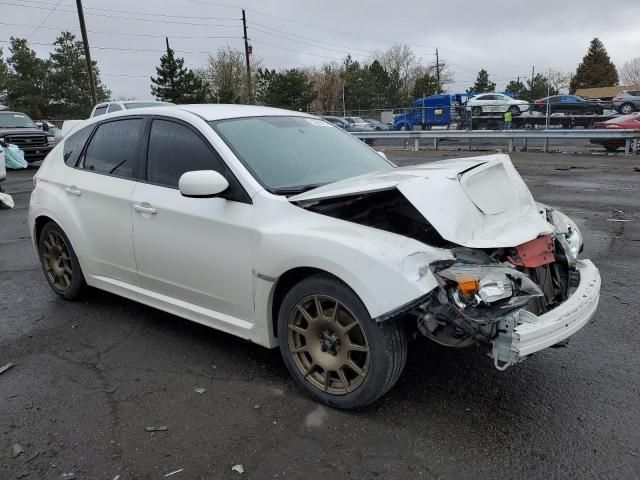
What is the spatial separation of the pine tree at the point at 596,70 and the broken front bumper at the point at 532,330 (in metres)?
75.8

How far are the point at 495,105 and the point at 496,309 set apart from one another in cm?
2751

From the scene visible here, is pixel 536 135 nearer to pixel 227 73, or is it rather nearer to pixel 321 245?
pixel 321 245

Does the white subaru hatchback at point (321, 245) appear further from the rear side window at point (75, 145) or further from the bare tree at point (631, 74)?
the bare tree at point (631, 74)

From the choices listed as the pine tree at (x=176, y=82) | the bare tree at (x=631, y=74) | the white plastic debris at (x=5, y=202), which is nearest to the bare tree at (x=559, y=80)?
the bare tree at (x=631, y=74)

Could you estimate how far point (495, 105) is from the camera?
91.9 feet

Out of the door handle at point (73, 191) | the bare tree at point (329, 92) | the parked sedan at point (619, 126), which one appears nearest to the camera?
the door handle at point (73, 191)

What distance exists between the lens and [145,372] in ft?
12.0

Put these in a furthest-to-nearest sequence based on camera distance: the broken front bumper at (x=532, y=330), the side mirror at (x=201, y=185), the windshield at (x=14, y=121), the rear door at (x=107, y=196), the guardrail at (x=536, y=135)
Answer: the windshield at (x=14, y=121) → the guardrail at (x=536, y=135) → the rear door at (x=107, y=196) → the side mirror at (x=201, y=185) → the broken front bumper at (x=532, y=330)

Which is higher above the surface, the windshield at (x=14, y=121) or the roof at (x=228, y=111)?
the windshield at (x=14, y=121)

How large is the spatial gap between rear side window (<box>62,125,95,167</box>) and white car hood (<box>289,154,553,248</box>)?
97.4 inches

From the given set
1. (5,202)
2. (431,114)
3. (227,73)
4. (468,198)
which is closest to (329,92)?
(227,73)

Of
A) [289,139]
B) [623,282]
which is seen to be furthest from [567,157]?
[289,139]

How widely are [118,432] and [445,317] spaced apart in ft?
6.04

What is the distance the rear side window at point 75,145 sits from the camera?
481 cm
